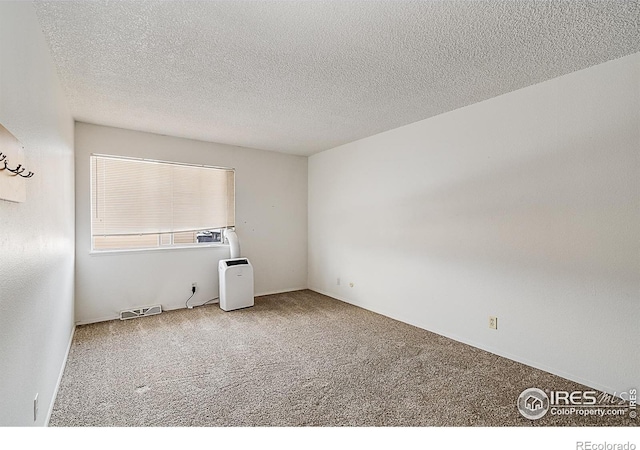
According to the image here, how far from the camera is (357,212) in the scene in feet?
15.0

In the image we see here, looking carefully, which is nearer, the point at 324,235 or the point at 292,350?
the point at 292,350

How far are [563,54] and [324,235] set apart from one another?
3.71 metres

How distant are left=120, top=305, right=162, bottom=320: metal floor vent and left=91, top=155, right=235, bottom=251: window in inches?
31.7

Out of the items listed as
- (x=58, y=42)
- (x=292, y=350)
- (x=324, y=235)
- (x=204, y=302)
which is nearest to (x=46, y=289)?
(x=58, y=42)

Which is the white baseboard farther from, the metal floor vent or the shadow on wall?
the shadow on wall

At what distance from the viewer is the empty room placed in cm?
181

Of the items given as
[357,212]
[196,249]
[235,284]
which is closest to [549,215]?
[357,212]

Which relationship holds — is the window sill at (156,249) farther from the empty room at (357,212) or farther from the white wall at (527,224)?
the white wall at (527,224)

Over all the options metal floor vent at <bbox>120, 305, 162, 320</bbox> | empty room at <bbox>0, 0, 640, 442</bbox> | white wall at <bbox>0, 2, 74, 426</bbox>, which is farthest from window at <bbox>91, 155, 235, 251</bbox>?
white wall at <bbox>0, 2, 74, 426</bbox>

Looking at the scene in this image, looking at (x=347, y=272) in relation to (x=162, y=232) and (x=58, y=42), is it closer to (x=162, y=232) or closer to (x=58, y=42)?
(x=162, y=232)

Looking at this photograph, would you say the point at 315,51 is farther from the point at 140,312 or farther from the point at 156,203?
the point at 140,312

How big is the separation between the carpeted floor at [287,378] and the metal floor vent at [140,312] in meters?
0.18

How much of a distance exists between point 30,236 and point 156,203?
107 inches

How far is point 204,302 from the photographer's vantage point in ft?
15.0
